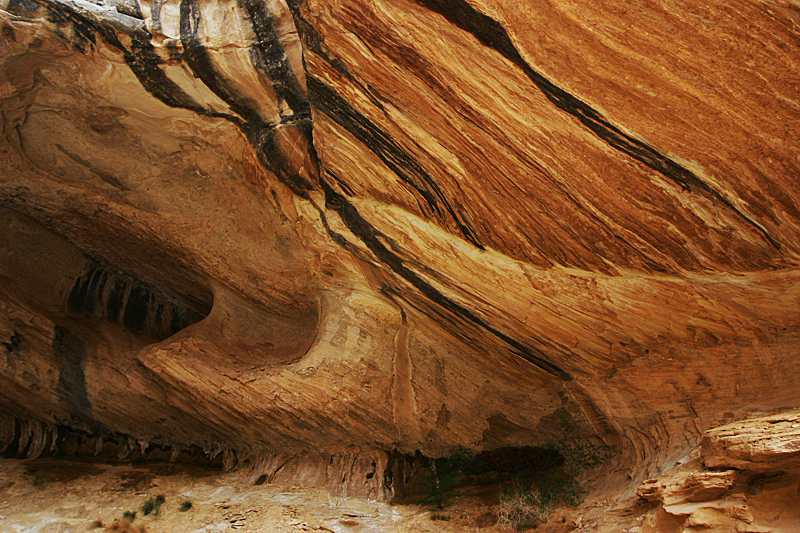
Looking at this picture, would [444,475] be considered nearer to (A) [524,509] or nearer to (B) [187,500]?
(A) [524,509]

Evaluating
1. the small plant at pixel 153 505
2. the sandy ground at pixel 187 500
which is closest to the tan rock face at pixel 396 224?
the sandy ground at pixel 187 500

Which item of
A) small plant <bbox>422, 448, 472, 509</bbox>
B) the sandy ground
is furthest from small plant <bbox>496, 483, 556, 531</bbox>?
small plant <bbox>422, 448, 472, 509</bbox>

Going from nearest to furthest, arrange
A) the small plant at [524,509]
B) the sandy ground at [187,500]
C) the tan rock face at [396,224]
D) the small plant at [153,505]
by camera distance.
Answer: the tan rock face at [396,224]
the small plant at [524,509]
the sandy ground at [187,500]
the small plant at [153,505]

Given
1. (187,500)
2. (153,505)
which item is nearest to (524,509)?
(187,500)

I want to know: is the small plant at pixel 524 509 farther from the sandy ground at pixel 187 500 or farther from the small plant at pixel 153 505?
the small plant at pixel 153 505

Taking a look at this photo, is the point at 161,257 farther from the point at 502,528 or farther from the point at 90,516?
the point at 502,528

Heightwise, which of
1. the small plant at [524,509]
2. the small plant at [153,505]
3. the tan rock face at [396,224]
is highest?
the tan rock face at [396,224]
